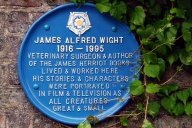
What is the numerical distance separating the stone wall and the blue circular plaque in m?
0.06

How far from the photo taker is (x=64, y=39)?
104 inches

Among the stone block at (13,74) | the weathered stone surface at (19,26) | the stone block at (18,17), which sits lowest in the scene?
the stone block at (13,74)

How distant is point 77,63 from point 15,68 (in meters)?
0.34

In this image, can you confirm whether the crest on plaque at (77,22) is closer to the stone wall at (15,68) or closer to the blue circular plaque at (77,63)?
the blue circular plaque at (77,63)

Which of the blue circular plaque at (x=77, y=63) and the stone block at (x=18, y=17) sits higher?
the stone block at (x=18, y=17)

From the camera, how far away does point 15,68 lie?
2.67 meters

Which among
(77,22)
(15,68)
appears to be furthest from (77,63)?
(15,68)

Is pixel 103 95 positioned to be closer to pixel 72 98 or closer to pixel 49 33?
pixel 72 98

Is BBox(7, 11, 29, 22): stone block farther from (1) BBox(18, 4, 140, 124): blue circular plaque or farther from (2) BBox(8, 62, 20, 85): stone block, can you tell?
(2) BBox(8, 62, 20, 85): stone block

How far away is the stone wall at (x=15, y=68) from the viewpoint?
8.71 ft

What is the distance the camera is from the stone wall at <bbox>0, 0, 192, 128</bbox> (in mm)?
2654

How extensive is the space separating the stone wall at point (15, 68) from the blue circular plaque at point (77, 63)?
0.20 ft

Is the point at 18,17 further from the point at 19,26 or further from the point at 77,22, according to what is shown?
the point at 77,22

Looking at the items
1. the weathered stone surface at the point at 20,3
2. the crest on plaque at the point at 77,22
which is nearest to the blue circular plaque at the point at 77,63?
the crest on plaque at the point at 77,22
